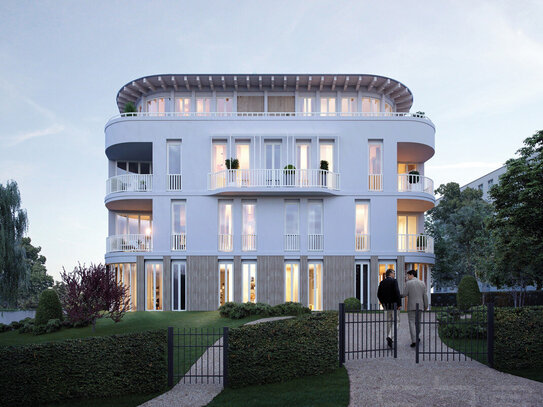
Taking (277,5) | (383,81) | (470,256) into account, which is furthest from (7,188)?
(470,256)

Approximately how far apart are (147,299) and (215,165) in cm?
822

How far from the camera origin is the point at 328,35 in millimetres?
25203

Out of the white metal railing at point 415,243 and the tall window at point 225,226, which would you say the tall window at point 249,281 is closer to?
the tall window at point 225,226

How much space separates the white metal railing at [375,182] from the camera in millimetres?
26938

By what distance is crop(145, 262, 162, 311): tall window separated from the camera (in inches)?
1030

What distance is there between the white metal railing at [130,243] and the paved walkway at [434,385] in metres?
17.5

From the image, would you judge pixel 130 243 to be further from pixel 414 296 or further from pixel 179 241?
pixel 414 296

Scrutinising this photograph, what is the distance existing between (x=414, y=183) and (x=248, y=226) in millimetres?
9897

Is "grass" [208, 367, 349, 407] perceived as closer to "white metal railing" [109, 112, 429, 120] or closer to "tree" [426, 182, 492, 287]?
"white metal railing" [109, 112, 429, 120]

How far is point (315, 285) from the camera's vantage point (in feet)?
85.8

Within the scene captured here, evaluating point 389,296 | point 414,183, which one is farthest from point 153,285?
point 389,296

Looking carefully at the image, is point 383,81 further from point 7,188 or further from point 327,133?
point 7,188

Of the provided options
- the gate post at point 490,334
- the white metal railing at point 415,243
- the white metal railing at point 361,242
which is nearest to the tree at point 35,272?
the white metal railing at point 361,242

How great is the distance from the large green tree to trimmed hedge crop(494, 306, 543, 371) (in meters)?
8.50
